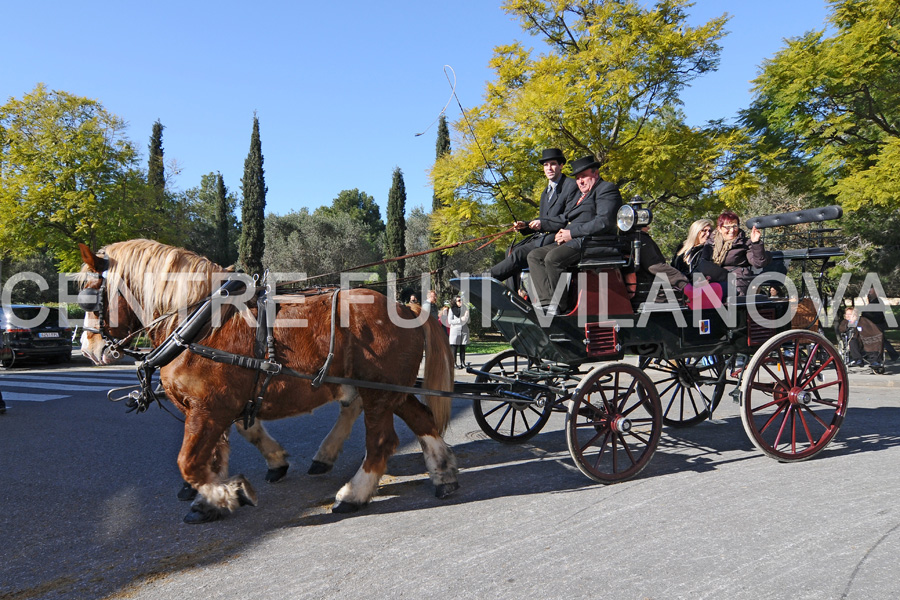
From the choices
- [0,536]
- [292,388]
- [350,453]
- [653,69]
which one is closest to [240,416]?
[292,388]

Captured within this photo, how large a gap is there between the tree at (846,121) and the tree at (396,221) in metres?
18.3

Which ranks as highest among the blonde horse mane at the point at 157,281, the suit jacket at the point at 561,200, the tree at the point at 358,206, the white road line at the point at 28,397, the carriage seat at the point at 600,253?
the tree at the point at 358,206

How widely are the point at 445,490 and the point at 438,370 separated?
33.6 inches

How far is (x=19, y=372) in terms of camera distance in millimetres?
13273

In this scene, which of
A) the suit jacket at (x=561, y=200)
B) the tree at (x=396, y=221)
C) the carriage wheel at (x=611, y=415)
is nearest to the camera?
the carriage wheel at (x=611, y=415)

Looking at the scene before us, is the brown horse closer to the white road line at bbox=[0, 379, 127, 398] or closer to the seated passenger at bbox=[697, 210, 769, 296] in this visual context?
the seated passenger at bbox=[697, 210, 769, 296]

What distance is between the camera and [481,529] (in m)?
3.60

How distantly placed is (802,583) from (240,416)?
3.17 metres

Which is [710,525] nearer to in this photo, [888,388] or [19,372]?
[888,388]

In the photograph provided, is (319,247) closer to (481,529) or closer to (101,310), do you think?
(101,310)

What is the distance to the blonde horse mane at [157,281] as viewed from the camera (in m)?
3.88

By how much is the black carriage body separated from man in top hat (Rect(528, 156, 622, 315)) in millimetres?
173

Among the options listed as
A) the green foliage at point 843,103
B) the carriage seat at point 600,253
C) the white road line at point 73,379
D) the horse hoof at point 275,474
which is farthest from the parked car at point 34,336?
the green foliage at point 843,103

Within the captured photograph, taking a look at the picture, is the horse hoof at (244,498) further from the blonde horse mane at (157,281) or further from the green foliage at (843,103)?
the green foliage at (843,103)
